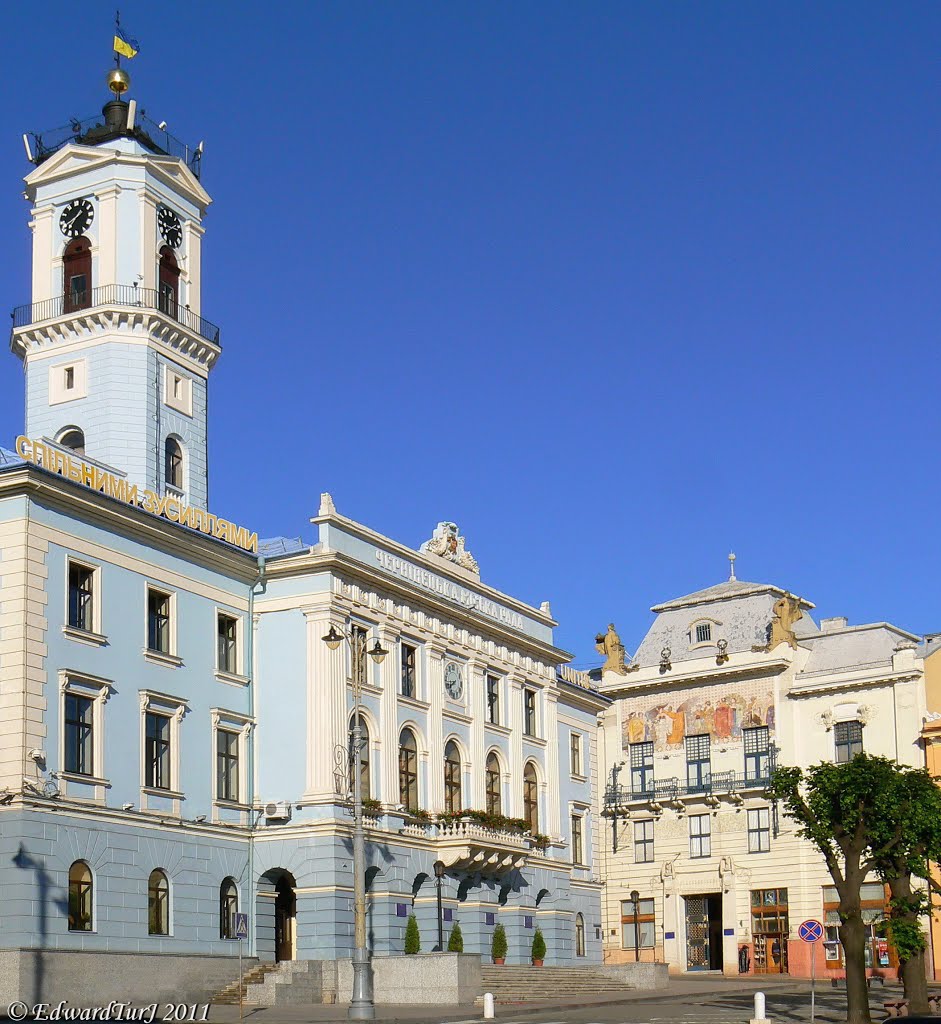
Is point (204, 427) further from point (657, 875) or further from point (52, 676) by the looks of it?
point (657, 875)

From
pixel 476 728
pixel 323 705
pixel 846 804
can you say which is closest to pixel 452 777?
pixel 476 728

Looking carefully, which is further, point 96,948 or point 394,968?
point 394,968

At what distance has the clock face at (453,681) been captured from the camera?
184 ft

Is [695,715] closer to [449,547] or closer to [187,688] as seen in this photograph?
[449,547]

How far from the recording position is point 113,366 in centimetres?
5216

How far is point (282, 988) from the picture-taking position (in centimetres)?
4416

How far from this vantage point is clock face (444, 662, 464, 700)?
56.2 meters

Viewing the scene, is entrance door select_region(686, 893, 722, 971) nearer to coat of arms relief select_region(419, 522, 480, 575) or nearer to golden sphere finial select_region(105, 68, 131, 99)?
coat of arms relief select_region(419, 522, 480, 575)

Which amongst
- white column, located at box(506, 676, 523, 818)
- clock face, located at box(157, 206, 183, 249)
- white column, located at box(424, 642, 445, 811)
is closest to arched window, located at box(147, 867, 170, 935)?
white column, located at box(424, 642, 445, 811)

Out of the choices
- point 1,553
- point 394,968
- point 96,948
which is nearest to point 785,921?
point 394,968

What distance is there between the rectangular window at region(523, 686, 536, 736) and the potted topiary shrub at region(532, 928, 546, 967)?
7577 millimetres

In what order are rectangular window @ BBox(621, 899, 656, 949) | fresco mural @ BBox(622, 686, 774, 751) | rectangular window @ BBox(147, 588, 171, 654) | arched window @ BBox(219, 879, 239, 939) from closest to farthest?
rectangular window @ BBox(147, 588, 171, 654)
arched window @ BBox(219, 879, 239, 939)
fresco mural @ BBox(622, 686, 774, 751)
rectangular window @ BBox(621, 899, 656, 949)

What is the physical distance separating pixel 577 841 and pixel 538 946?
24.7 feet

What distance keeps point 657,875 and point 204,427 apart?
→ 3428 cm
